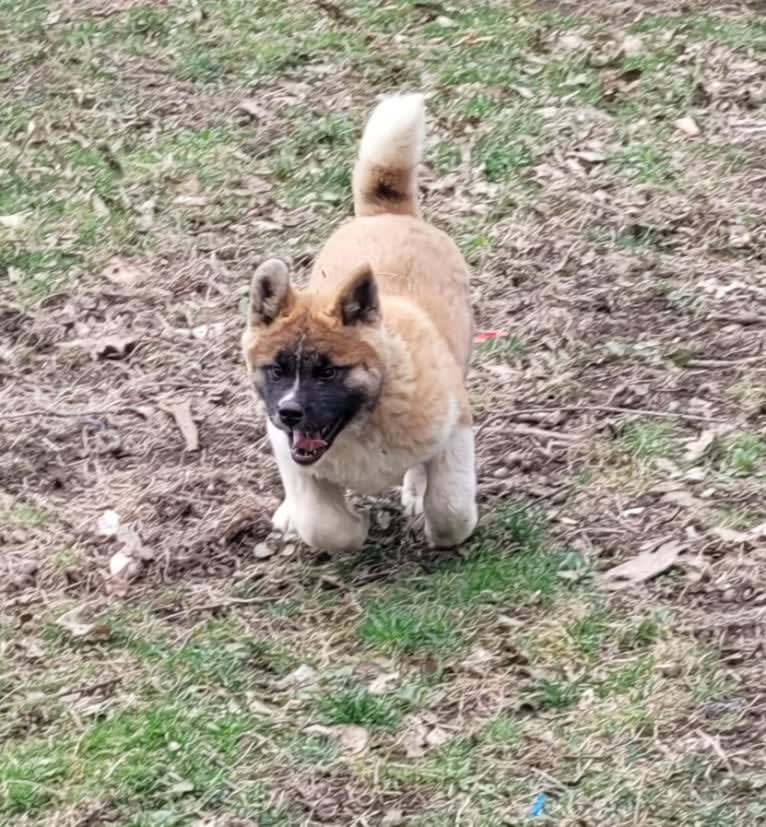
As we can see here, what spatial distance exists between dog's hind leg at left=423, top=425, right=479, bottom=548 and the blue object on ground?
1.46 m

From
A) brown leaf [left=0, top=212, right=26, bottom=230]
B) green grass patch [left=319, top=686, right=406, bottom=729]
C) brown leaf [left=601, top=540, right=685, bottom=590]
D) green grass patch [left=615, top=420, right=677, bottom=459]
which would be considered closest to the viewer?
green grass patch [left=319, top=686, right=406, bottom=729]

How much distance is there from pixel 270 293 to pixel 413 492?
1193 millimetres

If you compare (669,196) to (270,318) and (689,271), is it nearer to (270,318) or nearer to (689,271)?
→ (689,271)

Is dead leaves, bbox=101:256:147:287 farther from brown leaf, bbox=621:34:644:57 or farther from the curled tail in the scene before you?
brown leaf, bbox=621:34:644:57

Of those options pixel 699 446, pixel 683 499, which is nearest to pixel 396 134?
pixel 699 446

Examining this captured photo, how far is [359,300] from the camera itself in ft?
19.0

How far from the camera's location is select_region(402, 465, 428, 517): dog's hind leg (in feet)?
21.5

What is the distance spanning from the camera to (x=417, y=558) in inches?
249

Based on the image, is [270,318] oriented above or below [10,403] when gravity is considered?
above

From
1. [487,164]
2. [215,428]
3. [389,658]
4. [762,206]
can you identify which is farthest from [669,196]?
[389,658]

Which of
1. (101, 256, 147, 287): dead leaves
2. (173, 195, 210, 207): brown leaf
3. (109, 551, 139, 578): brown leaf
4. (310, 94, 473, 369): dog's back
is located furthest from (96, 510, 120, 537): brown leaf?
(173, 195, 210, 207): brown leaf

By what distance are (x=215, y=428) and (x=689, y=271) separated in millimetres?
2567

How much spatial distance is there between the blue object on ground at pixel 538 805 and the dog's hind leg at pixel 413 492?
187 cm

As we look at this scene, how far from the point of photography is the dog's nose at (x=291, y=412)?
18.4 ft
